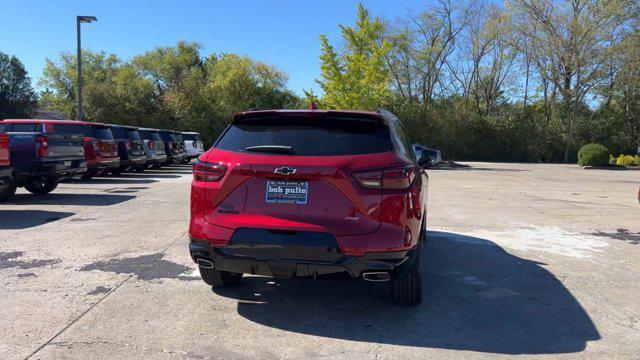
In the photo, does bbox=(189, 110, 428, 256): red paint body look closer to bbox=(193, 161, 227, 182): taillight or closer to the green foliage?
bbox=(193, 161, 227, 182): taillight

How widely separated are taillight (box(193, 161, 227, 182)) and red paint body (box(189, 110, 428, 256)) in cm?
5

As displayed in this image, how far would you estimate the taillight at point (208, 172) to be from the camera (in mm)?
4148

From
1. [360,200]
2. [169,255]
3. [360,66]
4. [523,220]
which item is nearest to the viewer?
[360,200]

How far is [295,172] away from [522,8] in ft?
127

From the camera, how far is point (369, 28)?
32062 millimetres

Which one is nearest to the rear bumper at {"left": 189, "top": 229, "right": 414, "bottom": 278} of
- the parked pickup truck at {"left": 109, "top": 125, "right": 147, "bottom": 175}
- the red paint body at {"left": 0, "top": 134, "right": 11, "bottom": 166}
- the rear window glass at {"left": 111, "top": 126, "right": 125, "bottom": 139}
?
the red paint body at {"left": 0, "top": 134, "right": 11, "bottom": 166}

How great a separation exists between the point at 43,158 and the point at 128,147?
6.68 m

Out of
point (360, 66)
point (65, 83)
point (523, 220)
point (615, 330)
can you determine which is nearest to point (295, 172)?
point (615, 330)

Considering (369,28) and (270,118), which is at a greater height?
(369,28)

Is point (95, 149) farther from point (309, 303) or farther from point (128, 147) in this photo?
point (309, 303)

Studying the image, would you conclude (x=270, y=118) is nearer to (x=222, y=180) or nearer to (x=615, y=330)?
(x=222, y=180)

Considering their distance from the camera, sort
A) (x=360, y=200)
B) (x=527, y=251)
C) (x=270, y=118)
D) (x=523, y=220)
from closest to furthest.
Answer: (x=360, y=200) → (x=270, y=118) → (x=527, y=251) → (x=523, y=220)

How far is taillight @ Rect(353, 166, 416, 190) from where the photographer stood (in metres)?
3.88

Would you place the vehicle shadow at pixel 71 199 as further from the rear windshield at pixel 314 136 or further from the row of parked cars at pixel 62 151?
the rear windshield at pixel 314 136
